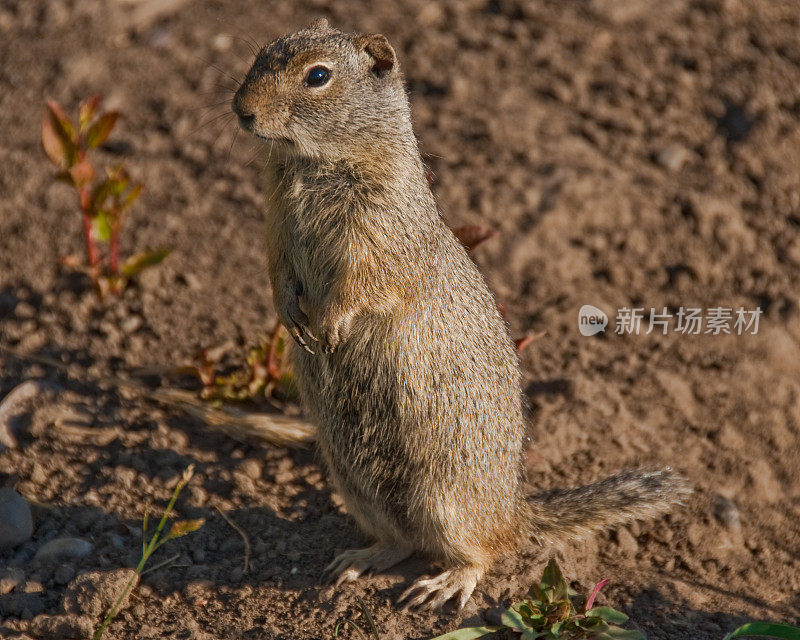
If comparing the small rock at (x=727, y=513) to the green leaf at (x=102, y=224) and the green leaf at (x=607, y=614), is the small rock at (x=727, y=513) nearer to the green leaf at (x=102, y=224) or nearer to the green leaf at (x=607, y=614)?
the green leaf at (x=607, y=614)

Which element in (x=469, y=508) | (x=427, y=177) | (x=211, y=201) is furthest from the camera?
(x=211, y=201)

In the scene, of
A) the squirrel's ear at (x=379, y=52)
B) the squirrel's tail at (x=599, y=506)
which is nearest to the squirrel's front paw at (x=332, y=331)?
the squirrel's ear at (x=379, y=52)

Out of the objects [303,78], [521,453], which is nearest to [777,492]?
[521,453]

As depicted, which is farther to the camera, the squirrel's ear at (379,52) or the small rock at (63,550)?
the small rock at (63,550)

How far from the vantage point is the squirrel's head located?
3.22m

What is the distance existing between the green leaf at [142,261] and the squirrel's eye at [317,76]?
1442 millimetres

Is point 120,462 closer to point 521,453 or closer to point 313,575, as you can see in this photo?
point 313,575

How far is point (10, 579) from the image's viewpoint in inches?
135

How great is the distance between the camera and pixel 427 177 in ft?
12.5

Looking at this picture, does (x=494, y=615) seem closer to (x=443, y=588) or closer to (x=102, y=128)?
(x=443, y=588)

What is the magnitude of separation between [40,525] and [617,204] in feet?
11.4

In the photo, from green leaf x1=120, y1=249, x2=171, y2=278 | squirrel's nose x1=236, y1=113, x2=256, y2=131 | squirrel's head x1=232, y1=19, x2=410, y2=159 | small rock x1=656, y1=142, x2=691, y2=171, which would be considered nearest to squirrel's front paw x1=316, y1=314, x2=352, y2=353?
squirrel's head x1=232, y1=19, x2=410, y2=159

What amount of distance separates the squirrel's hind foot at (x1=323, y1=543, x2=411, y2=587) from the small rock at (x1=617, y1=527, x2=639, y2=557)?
36.9 inches

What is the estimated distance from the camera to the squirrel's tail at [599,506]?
3.79 meters
